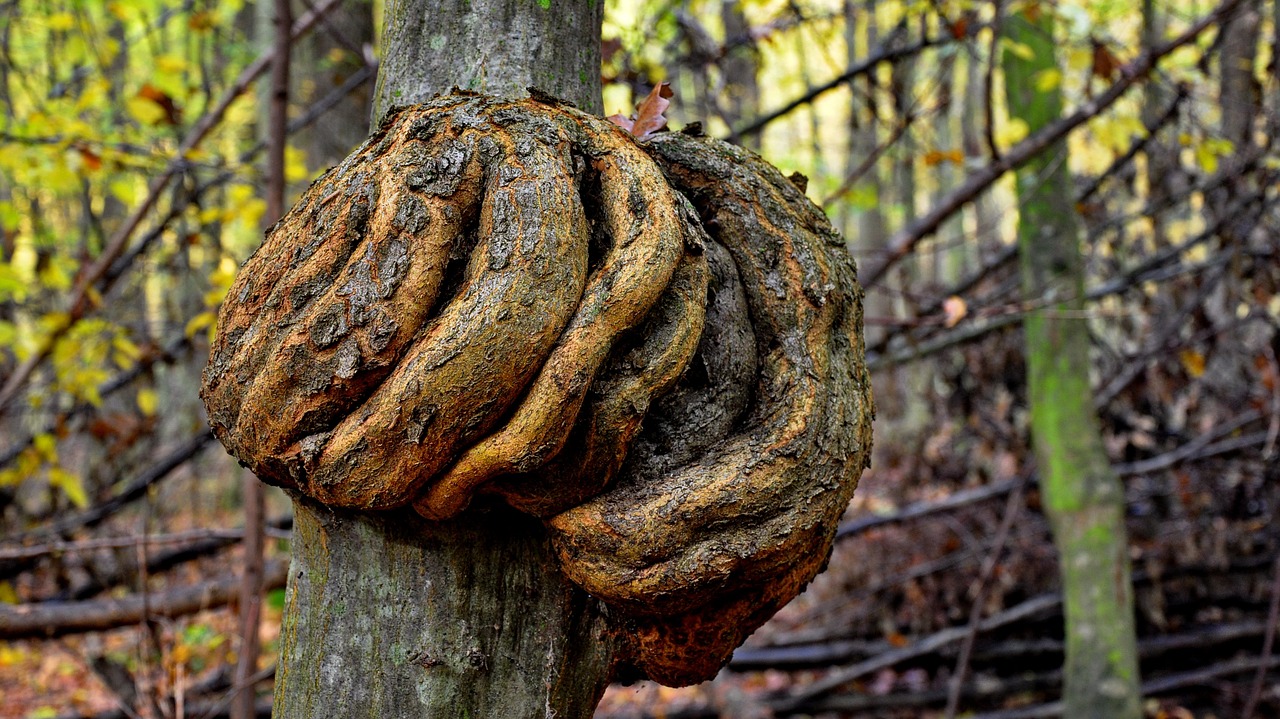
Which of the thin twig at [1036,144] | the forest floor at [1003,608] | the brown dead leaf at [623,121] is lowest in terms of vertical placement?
the forest floor at [1003,608]

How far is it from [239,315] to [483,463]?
34cm

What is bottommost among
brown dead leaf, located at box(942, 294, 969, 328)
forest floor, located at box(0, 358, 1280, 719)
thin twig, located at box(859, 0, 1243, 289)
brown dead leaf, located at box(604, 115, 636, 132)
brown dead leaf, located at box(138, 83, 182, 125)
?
forest floor, located at box(0, 358, 1280, 719)

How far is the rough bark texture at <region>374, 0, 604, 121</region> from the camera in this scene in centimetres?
121

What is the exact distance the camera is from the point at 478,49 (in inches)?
47.9

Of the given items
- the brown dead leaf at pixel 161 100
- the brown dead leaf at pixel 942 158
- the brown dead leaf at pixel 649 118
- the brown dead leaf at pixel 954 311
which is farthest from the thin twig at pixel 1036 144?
the brown dead leaf at pixel 161 100

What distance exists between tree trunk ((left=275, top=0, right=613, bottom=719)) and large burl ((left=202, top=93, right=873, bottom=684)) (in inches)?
2.1

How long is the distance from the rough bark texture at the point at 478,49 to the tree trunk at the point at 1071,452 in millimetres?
2424

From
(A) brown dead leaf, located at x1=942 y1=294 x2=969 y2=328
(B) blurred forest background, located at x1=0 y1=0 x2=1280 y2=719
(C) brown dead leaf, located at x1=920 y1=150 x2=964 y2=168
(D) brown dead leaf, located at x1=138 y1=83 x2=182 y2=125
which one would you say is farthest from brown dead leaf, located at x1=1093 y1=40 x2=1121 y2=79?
(D) brown dead leaf, located at x1=138 y1=83 x2=182 y2=125

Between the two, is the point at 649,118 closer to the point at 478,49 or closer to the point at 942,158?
the point at 478,49

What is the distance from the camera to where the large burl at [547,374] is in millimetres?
931

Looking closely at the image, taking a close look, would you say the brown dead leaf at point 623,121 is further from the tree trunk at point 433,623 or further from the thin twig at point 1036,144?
the thin twig at point 1036,144

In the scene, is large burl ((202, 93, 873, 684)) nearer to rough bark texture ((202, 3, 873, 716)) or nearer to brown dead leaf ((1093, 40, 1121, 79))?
rough bark texture ((202, 3, 873, 716))

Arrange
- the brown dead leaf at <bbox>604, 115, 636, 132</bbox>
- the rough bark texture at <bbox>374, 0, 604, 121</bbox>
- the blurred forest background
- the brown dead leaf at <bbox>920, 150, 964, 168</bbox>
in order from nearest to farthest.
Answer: the rough bark texture at <bbox>374, 0, 604, 121</bbox> < the brown dead leaf at <bbox>604, 115, 636, 132</bbox> < the blurred forest background < the brown dead leaf at <bbox>920, 150, 964, 168</bbox>

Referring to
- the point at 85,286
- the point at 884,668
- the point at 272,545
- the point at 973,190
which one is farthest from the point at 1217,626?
the point at 272,545
